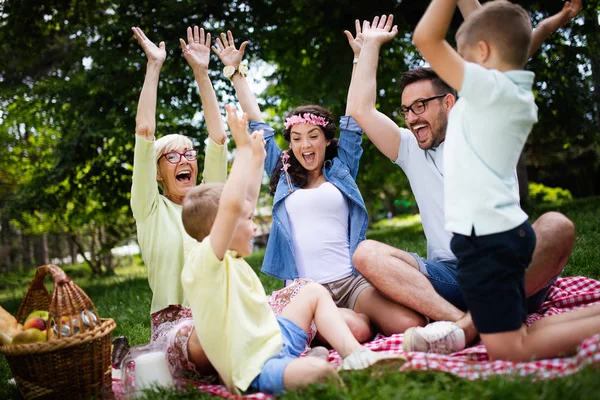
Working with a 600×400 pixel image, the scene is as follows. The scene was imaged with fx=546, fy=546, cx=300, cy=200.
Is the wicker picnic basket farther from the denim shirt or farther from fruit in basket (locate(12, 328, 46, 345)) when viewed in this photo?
the denim shirt

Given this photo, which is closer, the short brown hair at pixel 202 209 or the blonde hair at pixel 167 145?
the short brown hair at pixel 202 209

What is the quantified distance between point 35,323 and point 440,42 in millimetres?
2315

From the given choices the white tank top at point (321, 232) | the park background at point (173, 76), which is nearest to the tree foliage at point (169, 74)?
the park background at point (173, 76)

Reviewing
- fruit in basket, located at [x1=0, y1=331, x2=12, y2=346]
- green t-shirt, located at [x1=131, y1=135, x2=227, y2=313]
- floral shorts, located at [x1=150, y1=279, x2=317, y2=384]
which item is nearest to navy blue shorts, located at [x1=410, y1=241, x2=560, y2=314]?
floral shorts, located at [x1=150, y1=279, x2=317, y2=384]

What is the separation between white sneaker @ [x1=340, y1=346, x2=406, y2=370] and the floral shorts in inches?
24.5

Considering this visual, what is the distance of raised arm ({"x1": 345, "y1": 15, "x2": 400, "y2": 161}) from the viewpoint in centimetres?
325

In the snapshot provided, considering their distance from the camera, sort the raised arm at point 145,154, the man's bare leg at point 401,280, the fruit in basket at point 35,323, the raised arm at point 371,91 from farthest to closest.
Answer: the raised arm at point 371,91 < the raised arm at point 145,154 < the man's bare leg at point 401,280 < the fruit in basket at point 35,323

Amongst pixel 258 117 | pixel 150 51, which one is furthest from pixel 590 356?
pixel 150 51

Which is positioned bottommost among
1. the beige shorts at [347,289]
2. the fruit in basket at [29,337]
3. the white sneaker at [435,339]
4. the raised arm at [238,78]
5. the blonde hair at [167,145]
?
the white sneaker at [435,339]

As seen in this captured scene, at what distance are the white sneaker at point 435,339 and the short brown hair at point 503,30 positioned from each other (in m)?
1.28

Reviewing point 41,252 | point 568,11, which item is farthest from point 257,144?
point 41,252

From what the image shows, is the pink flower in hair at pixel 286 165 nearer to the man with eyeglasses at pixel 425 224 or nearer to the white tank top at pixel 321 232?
the white tank top at pixel 321 232

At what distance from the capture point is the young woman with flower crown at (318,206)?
3357 millimetres

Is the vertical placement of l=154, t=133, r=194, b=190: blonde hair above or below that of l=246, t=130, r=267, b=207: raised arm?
above
